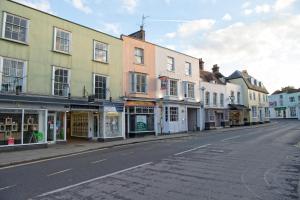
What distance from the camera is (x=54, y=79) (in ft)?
61.0

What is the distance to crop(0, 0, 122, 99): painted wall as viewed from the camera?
16.9m

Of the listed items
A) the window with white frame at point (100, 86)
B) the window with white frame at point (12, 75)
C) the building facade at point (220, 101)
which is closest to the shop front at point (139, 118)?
the window with white frame at point (100, 86)

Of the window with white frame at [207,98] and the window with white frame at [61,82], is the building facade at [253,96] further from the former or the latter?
the window with white frame at [61,82]

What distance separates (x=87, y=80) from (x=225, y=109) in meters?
24.8

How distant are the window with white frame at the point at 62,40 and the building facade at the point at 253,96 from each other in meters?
35.3

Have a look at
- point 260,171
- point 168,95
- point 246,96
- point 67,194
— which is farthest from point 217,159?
point 246,96

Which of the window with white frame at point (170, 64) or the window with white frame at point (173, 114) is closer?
the window with white frame at point (173, 114)

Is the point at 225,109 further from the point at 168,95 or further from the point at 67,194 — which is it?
the point at 67,194

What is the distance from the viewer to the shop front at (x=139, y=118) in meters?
24.4

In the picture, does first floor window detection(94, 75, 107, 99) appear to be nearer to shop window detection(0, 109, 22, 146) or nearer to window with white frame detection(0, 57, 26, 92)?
window with white frame detection(0, 57, 26, 92)

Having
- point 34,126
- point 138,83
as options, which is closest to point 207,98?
point 138,83

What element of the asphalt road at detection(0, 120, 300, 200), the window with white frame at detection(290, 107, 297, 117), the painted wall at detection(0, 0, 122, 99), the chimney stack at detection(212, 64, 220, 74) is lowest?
the asphalt road at detection(0, 120, 300, 200)

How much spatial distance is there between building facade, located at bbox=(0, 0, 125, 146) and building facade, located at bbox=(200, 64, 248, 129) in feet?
52.2

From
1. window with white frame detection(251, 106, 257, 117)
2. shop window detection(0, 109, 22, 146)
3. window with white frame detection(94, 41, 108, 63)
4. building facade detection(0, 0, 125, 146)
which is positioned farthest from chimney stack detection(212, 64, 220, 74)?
shop window detection(0, 109, 22, 146)
